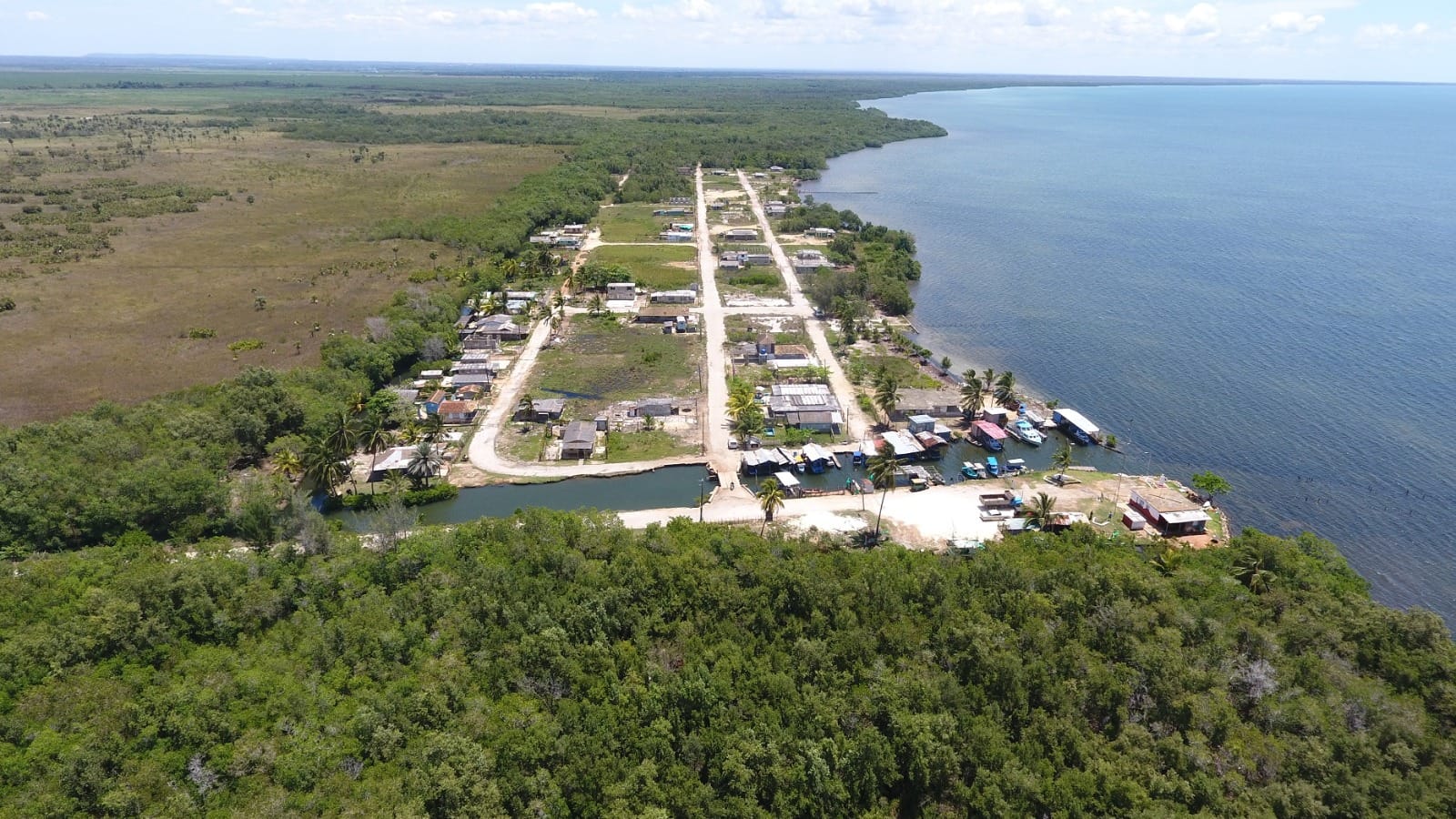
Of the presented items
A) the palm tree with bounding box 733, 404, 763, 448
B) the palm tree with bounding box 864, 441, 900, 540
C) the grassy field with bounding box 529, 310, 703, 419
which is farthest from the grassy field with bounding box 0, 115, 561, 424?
the palm tree with bounding box 864, 441, 900, 540

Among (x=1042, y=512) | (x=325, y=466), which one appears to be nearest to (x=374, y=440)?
(x=325, y=466)

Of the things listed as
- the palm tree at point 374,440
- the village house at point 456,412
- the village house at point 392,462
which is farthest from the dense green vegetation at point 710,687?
the village house at point 456,412

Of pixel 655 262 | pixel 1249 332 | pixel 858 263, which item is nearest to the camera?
pixel 1249 332

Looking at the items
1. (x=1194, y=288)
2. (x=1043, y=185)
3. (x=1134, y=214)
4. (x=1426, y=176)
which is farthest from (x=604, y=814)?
(x=1426, y=176)

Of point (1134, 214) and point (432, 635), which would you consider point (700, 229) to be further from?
point (432, 635)

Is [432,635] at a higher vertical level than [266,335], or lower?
lower

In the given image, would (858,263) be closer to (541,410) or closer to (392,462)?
(541,410)

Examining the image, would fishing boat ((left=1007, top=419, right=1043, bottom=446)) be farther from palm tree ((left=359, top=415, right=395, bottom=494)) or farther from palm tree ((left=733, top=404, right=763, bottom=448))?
palm tree ((left=359, top=415, right=395, bottom=494))
